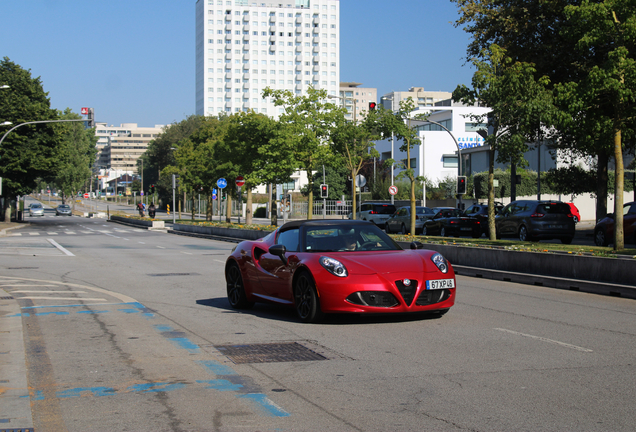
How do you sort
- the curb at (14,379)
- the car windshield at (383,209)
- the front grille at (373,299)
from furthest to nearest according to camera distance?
the car windshield at (383,209) → the front grille at (373,299) → the curb at (14,379)

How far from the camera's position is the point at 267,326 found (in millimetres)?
9031

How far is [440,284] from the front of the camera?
878 centimetres

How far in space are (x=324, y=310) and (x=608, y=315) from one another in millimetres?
4372

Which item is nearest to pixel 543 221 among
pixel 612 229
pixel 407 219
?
pixel 612 229

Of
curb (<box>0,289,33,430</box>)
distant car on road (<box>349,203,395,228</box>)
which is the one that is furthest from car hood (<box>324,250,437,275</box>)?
distant car on road (<box>349,203,395,228</box>)

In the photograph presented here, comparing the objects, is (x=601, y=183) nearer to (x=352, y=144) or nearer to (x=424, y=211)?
(x=424, y=211)

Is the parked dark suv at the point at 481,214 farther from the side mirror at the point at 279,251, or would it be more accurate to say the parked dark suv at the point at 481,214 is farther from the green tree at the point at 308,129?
the side mirror at the point at 279,251

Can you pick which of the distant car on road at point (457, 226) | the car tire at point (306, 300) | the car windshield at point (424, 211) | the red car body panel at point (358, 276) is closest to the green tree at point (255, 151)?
the car windshield at point (424, 211)

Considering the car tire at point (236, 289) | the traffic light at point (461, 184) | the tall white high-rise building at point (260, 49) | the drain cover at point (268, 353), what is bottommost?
the drain cover at point (268, 353)

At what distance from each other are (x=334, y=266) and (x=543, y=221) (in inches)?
808

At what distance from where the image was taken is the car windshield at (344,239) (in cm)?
944

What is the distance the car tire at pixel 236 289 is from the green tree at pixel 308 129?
30.2m

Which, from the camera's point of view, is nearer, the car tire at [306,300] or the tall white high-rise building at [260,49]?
the car tire at [306,300]

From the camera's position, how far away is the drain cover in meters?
6.89
